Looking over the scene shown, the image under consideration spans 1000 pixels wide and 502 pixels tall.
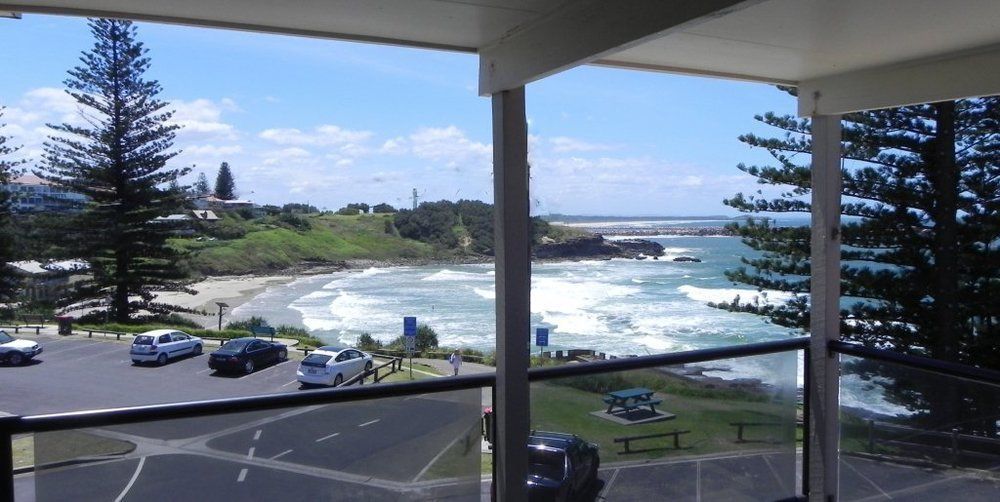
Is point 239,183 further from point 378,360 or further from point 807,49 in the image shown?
point 807,49

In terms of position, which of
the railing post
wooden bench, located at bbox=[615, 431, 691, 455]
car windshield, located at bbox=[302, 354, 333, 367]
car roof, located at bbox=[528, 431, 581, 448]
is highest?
the railing post

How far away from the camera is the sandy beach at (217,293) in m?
6.08

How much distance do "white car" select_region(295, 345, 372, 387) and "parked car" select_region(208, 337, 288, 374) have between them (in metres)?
0.73

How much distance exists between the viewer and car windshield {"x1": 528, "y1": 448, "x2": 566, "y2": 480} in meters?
2.28

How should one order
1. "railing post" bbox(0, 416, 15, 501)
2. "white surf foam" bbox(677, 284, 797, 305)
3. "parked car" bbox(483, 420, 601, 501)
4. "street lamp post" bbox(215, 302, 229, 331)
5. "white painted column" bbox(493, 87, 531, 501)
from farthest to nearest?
1. "white surf foam" bbox(677, 284, 797, 305)
2. "street lamp post" bbox(215, 302, 229, 331)
3. "parked car" bbox(483, 420, 601, 501)
4. "white painted column" bbox(493, 87, 531, 501)
5. "railing post" bbox(0, 416, 15, 501)

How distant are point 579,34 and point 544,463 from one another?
1.40m

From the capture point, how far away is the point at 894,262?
8867mm

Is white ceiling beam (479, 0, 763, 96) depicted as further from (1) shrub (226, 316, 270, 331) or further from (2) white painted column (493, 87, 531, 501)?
(1) shrub (226, 316, 270, 331)

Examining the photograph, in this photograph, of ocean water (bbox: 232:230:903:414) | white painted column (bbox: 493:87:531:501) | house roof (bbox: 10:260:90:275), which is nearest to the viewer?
white painted column (bbox: 493:87:531:501)

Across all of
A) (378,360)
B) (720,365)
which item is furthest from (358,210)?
(720,365)

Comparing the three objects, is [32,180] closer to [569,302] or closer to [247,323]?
[247,323]

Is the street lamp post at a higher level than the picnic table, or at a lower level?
lower

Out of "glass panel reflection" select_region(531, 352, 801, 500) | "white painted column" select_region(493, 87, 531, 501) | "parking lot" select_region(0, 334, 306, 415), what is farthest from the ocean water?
"white painted column" select_region(493, 87, 531, 501)

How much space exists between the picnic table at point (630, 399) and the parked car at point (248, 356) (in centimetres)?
365
